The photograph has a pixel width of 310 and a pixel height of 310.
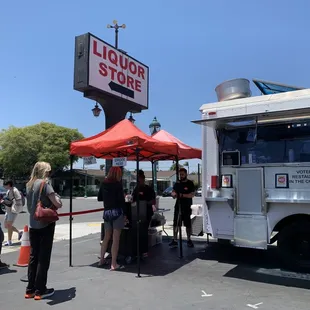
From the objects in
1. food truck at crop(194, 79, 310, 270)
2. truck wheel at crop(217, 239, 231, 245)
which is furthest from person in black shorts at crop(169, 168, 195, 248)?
food truck at crop(194, 79, 310, 270)

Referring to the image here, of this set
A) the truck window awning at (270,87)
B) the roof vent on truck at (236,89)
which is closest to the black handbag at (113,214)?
the roof vent on truck at (236,89)

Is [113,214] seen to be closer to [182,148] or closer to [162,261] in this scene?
[162,261]

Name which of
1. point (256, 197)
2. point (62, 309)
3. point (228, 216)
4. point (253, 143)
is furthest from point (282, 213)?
point (62, 309)

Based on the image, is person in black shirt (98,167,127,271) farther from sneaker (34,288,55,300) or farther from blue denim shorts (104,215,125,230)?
sneaker (34,288,55,300)

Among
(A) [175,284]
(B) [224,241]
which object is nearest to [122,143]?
(A) [175,284]

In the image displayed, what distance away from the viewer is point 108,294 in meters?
4.86

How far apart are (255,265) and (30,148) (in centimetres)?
3926

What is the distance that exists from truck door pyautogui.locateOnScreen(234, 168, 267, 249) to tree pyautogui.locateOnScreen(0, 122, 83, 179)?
1453 inches

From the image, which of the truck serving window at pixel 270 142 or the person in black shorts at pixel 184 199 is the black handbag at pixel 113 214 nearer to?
the person in black shorts at pixel 184 199

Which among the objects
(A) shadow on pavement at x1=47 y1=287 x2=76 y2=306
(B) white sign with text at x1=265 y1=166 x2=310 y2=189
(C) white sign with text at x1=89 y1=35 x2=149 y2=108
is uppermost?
(C) white sign with text at x1=89 y1=35 x2=149 y2=108

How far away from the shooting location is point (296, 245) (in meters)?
5.79

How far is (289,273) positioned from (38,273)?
4.06 m

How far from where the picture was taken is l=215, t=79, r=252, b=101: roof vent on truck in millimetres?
6539

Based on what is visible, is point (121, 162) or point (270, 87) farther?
point (270, 87)
